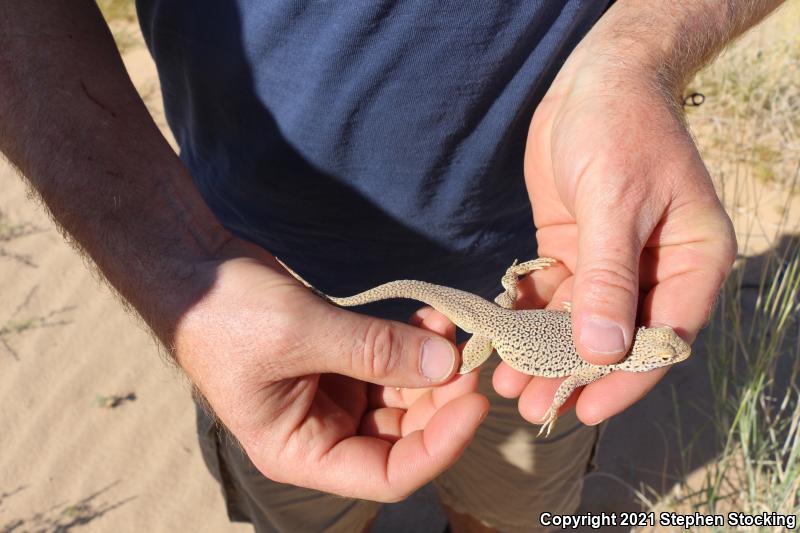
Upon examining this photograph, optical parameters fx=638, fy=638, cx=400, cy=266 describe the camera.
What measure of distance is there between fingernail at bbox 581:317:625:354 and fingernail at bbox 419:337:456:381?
1.62 ft

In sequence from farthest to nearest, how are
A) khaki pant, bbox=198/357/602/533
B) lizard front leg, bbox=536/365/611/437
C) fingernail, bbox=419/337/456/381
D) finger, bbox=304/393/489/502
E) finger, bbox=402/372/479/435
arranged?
khaki pant, bbox=198/357/602/533 < lizard front leg, bbox=536/365/611/437 < finger, bbox=402/372/479/435 < fingernail, bbox=419/337/456/381 < finger, bbox=304/393/489/502

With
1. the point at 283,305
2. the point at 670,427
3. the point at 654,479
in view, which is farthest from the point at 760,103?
the point at 283,305

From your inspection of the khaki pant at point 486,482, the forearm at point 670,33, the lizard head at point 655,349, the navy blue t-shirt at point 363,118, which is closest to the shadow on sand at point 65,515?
the khaki pant at point 486,482

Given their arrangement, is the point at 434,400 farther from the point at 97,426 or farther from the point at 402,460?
the point at 97,426

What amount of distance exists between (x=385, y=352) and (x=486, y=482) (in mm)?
1868

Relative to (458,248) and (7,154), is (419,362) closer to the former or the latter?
(458,248)

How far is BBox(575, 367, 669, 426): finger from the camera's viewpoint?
2.36 m

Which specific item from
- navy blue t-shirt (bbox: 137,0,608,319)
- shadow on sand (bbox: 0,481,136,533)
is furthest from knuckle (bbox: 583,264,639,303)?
shadow on sand (bbox: 0,481,136,533)

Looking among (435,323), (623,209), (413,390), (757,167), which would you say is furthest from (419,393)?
(757,167)

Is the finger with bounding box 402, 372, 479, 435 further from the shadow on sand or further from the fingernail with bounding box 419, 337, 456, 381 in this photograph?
the shadow on sand

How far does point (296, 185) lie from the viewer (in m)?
2.69

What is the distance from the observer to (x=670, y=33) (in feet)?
8.52

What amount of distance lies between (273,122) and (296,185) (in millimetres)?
276

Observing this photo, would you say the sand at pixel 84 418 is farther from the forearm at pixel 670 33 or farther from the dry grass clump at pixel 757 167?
the dry grass clump at pixel 757 167
